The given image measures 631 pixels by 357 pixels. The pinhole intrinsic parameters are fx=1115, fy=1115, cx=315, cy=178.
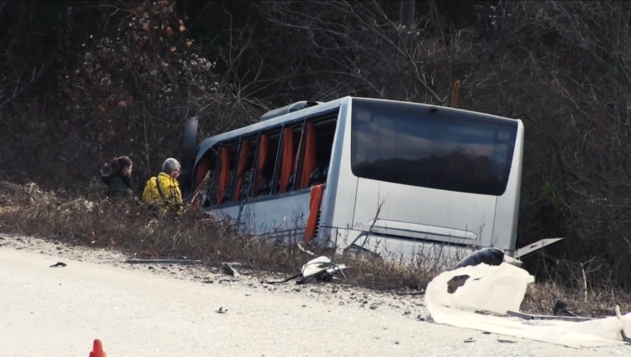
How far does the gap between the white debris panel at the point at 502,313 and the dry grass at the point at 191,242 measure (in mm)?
553

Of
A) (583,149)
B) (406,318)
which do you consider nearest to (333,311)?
(406,318)

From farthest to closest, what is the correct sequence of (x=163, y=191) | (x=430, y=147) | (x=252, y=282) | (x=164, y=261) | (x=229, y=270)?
1. (x=163, y=191)
2. (x=430, y=147)
3. (x=164, y=261)
4. (x=229, y=270)
5. (x=252, y=282)

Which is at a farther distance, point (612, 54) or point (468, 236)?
point (612, 54)

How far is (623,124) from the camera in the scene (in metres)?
18.1

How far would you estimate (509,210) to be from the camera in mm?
13945

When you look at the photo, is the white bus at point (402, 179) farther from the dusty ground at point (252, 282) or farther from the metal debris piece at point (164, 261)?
the dusty ground at point (252, 282)

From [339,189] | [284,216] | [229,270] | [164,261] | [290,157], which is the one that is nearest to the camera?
[229,270]

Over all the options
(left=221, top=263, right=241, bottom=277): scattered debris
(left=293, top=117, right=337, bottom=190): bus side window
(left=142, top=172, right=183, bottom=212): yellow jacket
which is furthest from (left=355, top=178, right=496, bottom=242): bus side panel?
(left=221, top=263, right=241, bottom=277): scattered debris

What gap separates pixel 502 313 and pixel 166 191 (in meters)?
7.40

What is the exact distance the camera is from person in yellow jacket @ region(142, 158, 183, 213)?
13.5 metres

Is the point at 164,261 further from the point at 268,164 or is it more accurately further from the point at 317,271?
the point at 268,164

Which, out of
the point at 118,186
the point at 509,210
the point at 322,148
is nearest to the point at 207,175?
the point at 118,186

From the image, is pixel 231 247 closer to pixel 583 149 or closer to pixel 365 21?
pixel 583 149

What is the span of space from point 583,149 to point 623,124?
164 cm
